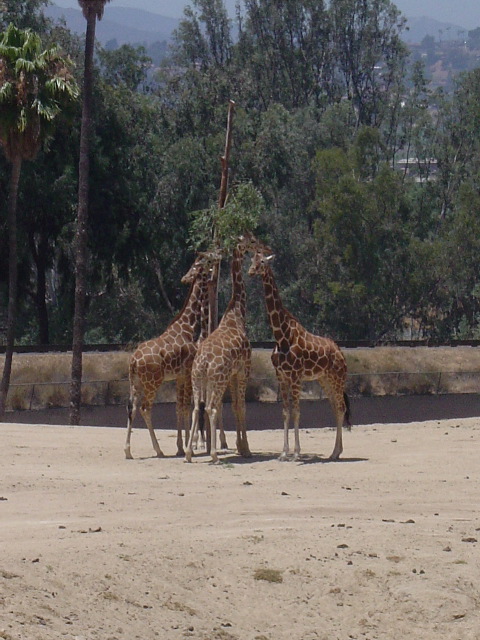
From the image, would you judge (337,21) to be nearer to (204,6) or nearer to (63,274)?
(204,6)

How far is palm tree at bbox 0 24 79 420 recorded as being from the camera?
28.4 metres

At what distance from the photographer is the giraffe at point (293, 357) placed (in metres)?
18.1

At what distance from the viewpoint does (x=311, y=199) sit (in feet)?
196

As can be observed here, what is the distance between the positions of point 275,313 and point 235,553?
7598mm

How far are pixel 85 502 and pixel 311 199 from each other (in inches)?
1854

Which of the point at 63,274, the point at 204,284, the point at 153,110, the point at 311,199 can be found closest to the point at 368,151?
the point at 311,199

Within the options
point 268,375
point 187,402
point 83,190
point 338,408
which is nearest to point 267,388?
point 268,375

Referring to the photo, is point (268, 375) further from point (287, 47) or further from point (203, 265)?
point (287, 47)

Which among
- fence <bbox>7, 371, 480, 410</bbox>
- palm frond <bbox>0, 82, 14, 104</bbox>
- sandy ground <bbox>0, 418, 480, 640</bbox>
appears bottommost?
sandy ground <bbox>0, 418, 480, 640</bbox>

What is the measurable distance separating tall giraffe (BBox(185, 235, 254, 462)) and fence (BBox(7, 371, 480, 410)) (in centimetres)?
1796

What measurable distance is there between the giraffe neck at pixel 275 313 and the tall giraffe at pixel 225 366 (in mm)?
413

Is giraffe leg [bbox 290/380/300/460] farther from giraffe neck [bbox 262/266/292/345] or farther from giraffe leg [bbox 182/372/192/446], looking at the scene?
giraffe leg [bbox 182/372/192/446]

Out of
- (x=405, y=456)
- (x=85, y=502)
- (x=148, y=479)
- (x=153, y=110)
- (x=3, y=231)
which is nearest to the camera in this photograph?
(x=85, y=502)

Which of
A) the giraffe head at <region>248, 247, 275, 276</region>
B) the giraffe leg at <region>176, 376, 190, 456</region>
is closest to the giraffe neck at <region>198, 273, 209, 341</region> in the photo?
the giraffe leg at <region>176, 376, 190, 456</region>
